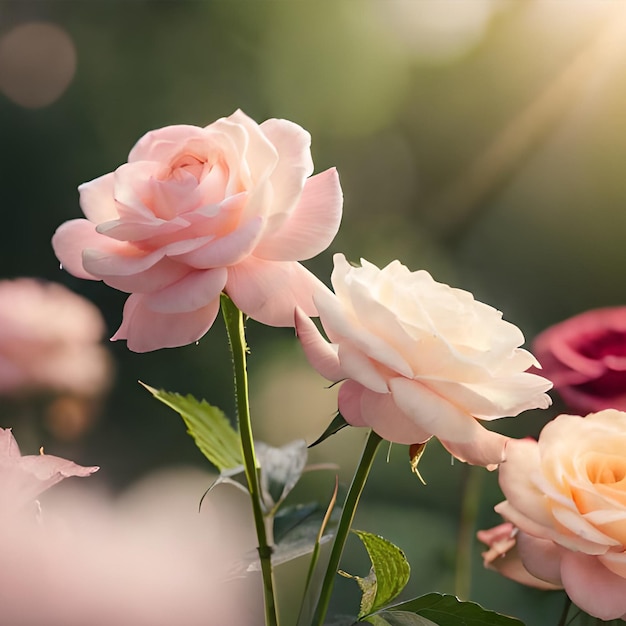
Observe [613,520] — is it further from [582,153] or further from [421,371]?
[582,153]

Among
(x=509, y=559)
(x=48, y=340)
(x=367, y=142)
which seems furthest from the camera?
(x=367, y=142)

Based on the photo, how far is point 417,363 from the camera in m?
0.23

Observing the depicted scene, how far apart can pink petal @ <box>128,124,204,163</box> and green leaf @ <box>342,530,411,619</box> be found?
15cm

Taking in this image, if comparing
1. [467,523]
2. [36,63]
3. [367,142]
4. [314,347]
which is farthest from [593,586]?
[36,63]

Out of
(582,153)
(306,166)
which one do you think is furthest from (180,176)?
(582,153)

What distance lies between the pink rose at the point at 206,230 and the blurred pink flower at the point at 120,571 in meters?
0.08

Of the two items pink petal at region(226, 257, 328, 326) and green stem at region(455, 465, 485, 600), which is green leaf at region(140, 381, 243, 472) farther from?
green stem at region(455, 465, 485, 600)

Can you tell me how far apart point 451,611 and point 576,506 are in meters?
0.06

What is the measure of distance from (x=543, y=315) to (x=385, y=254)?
13 cm

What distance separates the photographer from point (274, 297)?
25cm

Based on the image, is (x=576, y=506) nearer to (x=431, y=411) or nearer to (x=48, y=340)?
(x=431, y=411)

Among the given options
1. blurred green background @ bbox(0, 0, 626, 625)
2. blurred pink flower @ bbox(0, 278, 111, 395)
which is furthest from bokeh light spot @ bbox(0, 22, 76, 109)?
blurred pink flower @ bbox(0, 278, 111, 395)

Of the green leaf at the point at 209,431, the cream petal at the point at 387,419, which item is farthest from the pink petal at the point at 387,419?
the green leaf at the point at 209,431

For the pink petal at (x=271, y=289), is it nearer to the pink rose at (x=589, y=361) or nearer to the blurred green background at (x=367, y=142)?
the pink rose at (x=589, y=361)
